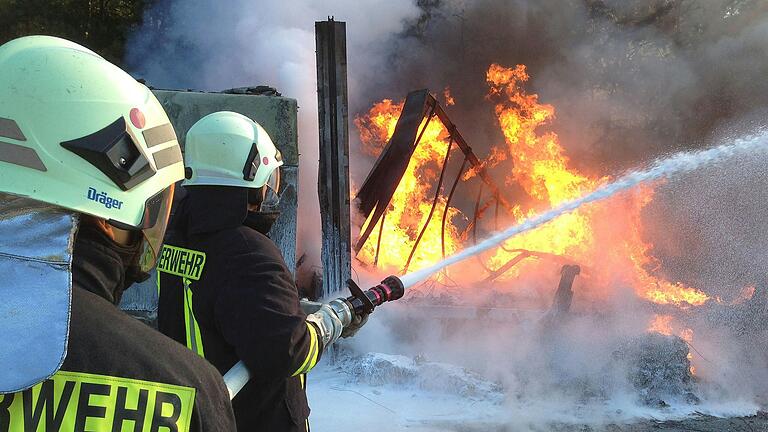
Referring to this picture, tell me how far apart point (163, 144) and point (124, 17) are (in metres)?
11.2

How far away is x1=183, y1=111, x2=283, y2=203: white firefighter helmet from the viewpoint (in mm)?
2418

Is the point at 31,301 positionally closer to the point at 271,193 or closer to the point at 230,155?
the point at 230,155

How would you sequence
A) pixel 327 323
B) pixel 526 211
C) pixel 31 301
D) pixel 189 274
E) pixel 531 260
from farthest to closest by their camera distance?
1. pixel 526 211
2. pixel 531 260
3. pixel 327 323
4. pixel 189 274
5. pixel 31 301

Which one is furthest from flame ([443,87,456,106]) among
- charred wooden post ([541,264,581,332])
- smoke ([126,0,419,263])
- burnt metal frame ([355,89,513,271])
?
charred wooden post ([541,264,581,332])

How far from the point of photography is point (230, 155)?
246 cm

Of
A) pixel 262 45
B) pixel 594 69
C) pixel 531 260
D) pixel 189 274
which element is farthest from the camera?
pixel 594 69

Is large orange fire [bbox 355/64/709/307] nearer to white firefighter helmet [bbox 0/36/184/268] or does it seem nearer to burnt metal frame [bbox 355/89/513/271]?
burnt metal frame [bbox 355/89/513/271]

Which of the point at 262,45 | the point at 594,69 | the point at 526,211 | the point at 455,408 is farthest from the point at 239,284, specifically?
the point at 594,69

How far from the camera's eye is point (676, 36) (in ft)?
39.5

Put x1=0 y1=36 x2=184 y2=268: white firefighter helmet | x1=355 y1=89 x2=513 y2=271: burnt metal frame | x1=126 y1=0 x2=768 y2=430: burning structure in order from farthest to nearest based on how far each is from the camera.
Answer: x1=355 y1=89 x2=513 y2=271: burnt metal frame < x1=126 y1=0 x2=768 y2=430: burning structure < x1=0 y1=36 x2=184 y2=268: white firefighter helmet

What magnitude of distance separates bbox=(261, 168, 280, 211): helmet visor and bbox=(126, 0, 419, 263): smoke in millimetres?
5373

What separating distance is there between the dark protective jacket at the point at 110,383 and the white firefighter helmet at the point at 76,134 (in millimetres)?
113

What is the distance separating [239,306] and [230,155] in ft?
2.43

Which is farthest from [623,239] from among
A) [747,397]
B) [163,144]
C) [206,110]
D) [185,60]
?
[163,144]
